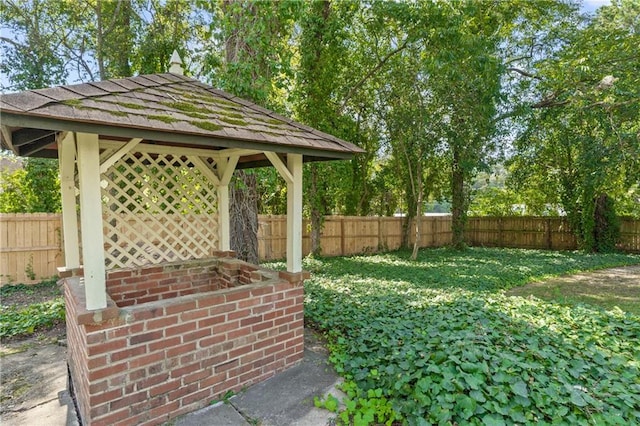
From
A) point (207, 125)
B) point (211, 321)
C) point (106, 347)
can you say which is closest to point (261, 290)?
point (211, 321)

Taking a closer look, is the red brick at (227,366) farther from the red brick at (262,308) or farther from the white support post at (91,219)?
the white support post at (91,219)

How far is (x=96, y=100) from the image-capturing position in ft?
6.98

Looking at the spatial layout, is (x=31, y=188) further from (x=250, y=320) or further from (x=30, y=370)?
(x=250, y=320)

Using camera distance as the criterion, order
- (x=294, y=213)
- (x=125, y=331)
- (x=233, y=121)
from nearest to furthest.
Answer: (x=125, y=331), (x=233, y=121), (x=294, y=213)

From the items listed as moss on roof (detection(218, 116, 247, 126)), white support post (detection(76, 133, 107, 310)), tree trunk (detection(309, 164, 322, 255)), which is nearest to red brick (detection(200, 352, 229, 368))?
white support post (detection(76, 133, 107, 310))

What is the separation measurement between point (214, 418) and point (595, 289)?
7468 mm

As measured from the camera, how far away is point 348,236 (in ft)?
34.7

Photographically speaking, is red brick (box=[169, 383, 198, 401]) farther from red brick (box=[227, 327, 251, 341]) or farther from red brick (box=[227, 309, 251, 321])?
red brick (box=[227, 309, 251, 321])

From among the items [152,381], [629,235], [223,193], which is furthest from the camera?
[629,235]

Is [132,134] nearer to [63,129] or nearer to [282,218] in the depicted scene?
[63,129]

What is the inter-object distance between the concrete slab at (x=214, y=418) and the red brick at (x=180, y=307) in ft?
2.37

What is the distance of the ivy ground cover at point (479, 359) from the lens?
2.08 meters

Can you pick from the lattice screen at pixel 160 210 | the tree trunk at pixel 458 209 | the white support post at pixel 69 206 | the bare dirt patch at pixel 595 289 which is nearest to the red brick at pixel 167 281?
the lattice screen at pixel 160 210

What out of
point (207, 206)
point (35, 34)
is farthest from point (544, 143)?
point (35, 34)
